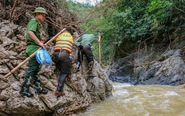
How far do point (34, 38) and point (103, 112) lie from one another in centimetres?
245

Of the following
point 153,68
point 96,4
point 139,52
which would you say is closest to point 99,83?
point 96,4

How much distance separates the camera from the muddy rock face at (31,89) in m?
4.22

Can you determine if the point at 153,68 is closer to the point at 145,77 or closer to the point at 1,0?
the point at 145,77

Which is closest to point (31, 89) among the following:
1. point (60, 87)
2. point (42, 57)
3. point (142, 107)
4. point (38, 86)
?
point (38, 86)

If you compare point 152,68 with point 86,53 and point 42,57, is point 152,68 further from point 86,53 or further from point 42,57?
point 42,57

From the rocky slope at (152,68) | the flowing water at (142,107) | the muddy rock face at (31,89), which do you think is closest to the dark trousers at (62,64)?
the muddy rock face at (31,89)

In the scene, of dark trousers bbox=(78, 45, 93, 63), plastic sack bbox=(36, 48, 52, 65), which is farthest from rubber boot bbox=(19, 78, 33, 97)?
dark trousers bbox=(78, 45, 93, 63)

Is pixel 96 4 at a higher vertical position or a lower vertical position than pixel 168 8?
lower

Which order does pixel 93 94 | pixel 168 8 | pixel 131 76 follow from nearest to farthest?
1. pixel 93 94
2. pixel 168 8
3. pixel 131 76

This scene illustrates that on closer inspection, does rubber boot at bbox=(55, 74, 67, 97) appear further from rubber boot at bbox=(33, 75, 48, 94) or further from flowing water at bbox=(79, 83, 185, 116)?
flowing water at bbox=(79, 83, 185, 116)

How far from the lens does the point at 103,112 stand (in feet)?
16.4

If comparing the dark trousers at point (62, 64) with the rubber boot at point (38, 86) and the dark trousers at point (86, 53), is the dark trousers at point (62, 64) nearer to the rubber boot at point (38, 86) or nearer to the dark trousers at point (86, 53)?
the rubber boot at point (38, 86)

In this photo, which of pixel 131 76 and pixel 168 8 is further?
pixel 131 76

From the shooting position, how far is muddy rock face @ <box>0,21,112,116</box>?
4.22 m
